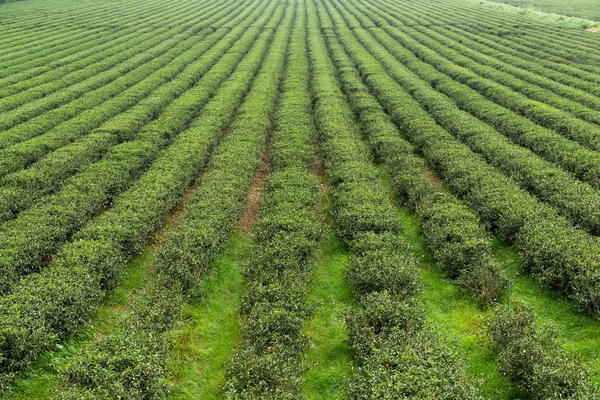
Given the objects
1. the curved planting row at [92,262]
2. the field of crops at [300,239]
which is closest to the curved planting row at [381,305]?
the field of crops at [300,239]

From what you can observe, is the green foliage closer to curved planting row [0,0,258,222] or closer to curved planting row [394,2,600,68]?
curved planting row [0,0,258,222]

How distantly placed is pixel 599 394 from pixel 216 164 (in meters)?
15.4

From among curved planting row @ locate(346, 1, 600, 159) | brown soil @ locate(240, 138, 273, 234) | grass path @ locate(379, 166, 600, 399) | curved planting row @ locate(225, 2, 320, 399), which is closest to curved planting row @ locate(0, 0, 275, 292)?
brown soil @ locate(240, 138, 273, 234)

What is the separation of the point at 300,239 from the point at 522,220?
778 cm

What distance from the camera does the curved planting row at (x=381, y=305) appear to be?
27.2 ft

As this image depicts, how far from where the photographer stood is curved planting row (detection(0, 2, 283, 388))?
30.7 ft

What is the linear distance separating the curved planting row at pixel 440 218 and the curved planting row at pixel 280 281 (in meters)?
3.99

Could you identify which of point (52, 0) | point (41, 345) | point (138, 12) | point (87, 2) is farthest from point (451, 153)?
point (52, 0)

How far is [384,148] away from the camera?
20.6m

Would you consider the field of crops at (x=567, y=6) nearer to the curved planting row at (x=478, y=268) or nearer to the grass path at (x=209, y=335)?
the curved planting row at (x=478, y=268)

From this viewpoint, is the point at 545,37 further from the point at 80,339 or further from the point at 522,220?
the point at 80,339

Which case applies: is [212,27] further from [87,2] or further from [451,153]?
[451,153]

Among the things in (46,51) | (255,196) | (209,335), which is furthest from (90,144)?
(46,51)

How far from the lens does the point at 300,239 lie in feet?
43.3
